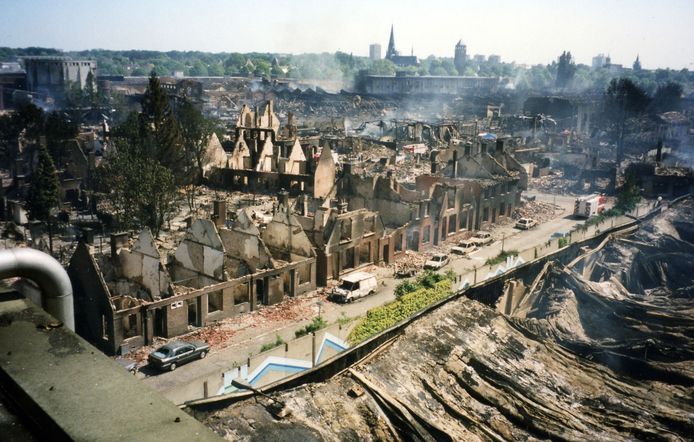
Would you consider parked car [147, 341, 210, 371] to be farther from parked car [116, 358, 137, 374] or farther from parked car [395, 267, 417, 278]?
parked car [395, 267, 417, 278]

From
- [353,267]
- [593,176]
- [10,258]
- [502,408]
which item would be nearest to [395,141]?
[593,176]

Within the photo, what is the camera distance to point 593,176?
6344cm

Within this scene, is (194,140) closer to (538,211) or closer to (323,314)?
(323,314)

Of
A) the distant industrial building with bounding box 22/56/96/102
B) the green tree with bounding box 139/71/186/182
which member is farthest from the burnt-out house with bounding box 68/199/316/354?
the distant industrial building with bounding box 22/56/96/102

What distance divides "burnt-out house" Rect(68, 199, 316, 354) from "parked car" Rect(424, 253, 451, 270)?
26.4ft

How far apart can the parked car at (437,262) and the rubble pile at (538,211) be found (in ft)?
49.1

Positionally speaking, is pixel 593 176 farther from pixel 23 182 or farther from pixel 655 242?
pixel 23 182

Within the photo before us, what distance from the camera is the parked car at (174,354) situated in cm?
2011

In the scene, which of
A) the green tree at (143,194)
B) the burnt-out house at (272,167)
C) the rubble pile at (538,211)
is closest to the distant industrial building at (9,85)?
the burnt-out house at (272,167)

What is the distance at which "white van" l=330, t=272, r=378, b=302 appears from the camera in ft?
90.4

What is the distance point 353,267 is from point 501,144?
2316cm

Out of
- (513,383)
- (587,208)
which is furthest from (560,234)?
(513,383)

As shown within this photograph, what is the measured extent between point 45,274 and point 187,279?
2155 cm

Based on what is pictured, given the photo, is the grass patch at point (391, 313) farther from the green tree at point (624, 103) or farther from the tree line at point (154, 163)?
the green tree at point (624, 103)
